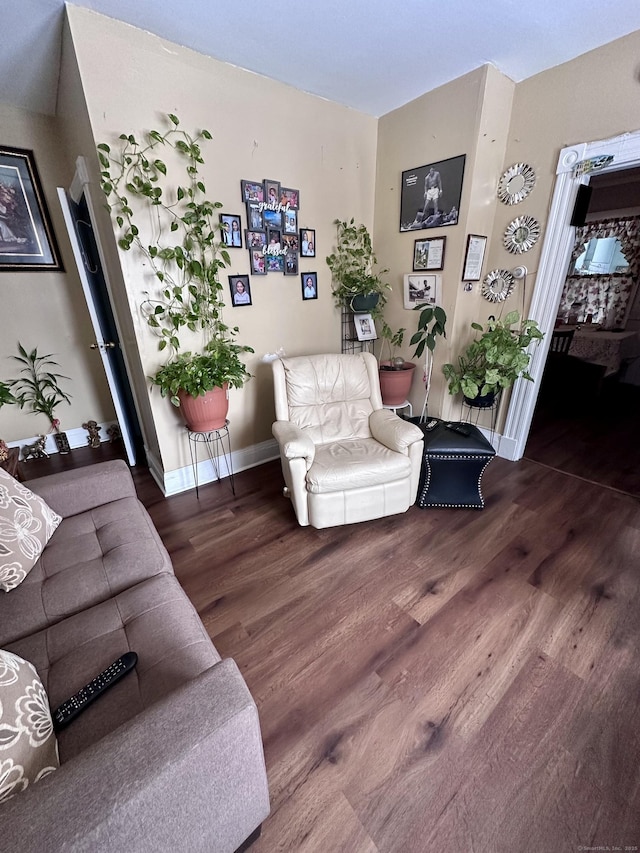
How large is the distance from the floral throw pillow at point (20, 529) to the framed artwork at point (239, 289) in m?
1.63

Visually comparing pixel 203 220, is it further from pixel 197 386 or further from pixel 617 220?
pixel 617 220

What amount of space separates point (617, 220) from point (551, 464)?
3385 mm

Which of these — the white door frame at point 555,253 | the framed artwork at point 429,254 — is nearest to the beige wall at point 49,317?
Result: the framed artwork at point 429,254

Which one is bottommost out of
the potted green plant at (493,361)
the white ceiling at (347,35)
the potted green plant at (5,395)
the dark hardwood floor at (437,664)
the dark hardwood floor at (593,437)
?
the dark hardwood floor at (437,664)

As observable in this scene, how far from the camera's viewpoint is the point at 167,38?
1.86m

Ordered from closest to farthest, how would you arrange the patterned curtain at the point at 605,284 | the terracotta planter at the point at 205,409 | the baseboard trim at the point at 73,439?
the terracotta planter at the point at 205,409
the baseboard trim at the point at 73,439
the patterned curtain at the point at 605,284

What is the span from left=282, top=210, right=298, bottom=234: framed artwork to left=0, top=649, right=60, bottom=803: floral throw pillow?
2633mm

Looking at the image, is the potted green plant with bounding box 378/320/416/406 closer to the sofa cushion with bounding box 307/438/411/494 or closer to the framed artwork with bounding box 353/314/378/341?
the framed artwork with bounding box 353/314/378/341

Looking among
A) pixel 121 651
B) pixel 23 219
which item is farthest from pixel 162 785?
pixel 23 219

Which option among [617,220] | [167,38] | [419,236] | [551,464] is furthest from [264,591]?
[617,220]

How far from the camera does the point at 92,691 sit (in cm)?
86

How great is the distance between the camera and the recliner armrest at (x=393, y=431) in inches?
82.2

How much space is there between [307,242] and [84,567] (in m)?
2.47

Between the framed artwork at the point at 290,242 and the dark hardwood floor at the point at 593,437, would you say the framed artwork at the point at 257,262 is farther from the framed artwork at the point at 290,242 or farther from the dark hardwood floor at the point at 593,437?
the dark hardwood floor at the point at 593,437
